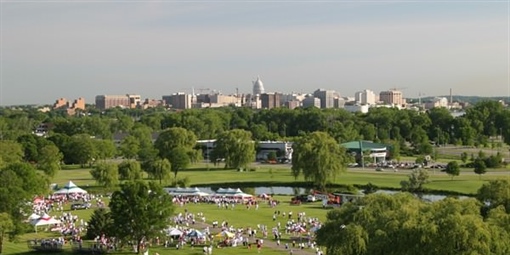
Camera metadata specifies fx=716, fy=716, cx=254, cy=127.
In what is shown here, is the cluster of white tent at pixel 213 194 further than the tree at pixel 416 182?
No

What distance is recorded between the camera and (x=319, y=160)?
61.8 meters

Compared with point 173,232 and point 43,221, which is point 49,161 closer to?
point 43,221

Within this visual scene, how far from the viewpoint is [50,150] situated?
73.1 metres

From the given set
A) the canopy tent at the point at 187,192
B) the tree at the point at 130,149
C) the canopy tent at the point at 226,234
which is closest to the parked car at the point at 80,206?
the canopy tent at the point at 187,192

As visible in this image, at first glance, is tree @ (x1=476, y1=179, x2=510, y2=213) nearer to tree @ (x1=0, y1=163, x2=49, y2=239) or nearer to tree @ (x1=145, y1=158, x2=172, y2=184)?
tree @ (x1=0, y1=163, x2=49, y2=239)

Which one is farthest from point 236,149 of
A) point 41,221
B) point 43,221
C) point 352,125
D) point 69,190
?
point 352,125

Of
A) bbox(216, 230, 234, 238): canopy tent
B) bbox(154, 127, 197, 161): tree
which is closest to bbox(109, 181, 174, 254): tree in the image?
bbox(216, 230, 234, 238): canopy tent

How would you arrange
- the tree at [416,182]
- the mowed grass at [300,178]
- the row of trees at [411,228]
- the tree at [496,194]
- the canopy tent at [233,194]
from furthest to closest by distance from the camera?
the mowed grass at [300,178] < the tree at [416,182] < the canopy tent at [233,194] < the tree at [496,194] < the row of trees at [411,228]

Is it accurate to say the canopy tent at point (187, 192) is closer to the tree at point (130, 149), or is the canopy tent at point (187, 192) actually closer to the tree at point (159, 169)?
the tree at point (159, 169)

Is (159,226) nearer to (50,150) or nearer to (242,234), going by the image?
(242,234)

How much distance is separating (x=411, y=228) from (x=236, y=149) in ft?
191

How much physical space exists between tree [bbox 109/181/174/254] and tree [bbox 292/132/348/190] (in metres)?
28.2

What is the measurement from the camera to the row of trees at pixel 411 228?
21938mm

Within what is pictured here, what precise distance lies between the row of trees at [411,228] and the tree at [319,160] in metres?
31.6
